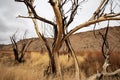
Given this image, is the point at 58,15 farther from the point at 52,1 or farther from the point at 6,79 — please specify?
the point at 6,79

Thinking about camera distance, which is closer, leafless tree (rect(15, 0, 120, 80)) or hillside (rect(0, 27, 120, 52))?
leafless tree (rect(15, 0, 120, 80))

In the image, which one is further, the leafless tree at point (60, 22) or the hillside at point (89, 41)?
the hillside at point (89, 41)

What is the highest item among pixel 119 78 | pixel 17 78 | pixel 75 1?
pixel 75 1

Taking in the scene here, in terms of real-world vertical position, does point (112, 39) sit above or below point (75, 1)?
below

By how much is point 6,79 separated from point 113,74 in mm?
4575

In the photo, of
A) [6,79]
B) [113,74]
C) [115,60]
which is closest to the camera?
[6,79]

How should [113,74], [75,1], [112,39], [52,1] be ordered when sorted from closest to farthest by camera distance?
1. [52,1]
2. [113,74]
3. [75,1]
4. [112,39]

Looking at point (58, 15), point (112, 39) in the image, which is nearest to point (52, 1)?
point (58, 15)

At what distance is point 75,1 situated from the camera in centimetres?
1134

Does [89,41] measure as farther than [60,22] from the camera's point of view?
Yes

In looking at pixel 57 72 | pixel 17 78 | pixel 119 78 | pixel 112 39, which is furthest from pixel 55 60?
pixel 112 39

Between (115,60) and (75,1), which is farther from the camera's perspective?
(115,60)

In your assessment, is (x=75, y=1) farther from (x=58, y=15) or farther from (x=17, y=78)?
(x=17, y=78)

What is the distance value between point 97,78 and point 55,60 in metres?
2.30
